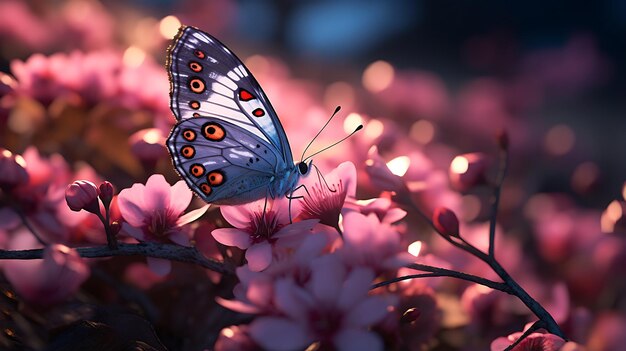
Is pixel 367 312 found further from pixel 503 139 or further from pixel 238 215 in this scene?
pixel 503 139

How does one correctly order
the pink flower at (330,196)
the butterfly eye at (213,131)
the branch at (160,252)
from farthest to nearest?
the butterfly eye at (213,131)
the pink flower at (330,196)
the branch at (160,252)

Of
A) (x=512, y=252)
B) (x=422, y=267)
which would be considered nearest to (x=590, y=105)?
(x=512, y=252)

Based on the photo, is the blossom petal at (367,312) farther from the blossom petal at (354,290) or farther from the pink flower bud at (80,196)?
the pink flower bud at (80,196)

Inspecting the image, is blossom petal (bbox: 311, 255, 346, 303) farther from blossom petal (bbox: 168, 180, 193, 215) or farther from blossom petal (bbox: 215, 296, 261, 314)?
blossom petal (bbox: 168, 180, 193, 215)

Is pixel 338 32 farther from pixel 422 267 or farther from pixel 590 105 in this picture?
pixel 422 267

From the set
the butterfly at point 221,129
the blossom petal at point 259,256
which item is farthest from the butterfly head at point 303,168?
the blossom petal at point 259,256

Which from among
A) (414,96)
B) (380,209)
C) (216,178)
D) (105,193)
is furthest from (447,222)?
(414,96)
